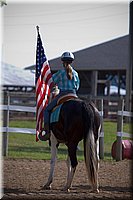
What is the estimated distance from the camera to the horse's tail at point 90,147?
5938 mm

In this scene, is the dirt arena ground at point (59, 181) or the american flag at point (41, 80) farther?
the american flag at point (41, 80)

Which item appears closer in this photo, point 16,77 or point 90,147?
point 90,147

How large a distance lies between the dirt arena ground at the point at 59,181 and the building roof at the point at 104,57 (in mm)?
18157

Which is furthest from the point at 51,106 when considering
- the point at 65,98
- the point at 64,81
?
the point at 64,81

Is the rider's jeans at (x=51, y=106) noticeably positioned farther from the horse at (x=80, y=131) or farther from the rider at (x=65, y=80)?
the horse at (x=80, y=131)

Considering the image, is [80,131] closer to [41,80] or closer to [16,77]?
[41,80]

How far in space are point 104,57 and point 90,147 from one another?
23.7 m

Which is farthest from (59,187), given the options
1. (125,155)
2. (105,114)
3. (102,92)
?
(102,92)

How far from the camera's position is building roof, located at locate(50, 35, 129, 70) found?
27859mm

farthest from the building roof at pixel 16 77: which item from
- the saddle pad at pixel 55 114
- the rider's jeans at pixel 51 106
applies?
the saddle pad at pixel 55 114

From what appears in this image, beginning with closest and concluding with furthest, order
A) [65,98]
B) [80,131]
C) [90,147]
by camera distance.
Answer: [90,147] < [80,131] < [65,98]

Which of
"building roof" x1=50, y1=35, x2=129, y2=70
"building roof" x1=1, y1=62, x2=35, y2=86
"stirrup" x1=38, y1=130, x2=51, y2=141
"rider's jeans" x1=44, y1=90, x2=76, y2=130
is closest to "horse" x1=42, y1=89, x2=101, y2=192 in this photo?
"rider's jeans" x1=44, y1=90, x2=76, y2=130

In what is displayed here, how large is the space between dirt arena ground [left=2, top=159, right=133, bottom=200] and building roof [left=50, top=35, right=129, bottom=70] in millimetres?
18157

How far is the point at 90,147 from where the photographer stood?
5988mm
